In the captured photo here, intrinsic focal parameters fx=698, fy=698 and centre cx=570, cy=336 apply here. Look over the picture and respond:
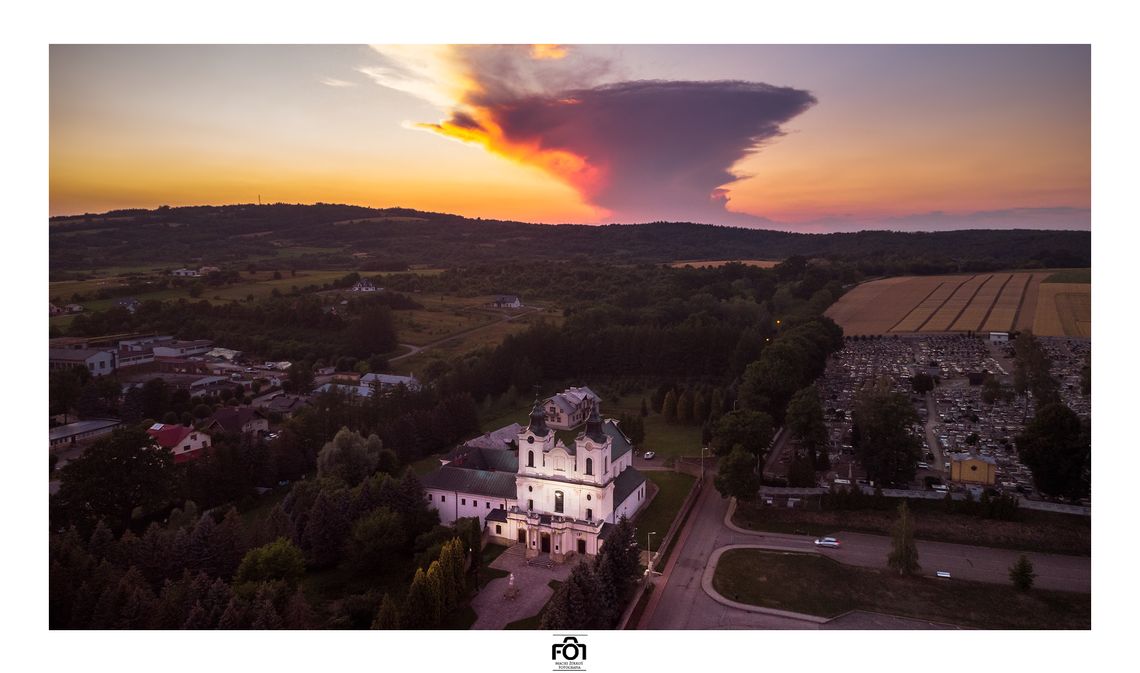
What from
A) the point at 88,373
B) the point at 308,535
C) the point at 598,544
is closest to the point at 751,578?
the point at 598,544

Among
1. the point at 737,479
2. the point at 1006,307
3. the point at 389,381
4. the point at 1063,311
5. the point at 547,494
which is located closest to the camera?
the point at 547,494

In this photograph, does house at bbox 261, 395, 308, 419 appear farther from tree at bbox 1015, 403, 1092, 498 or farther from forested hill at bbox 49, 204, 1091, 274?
tree at bbox 1015, 403, 1092, 498

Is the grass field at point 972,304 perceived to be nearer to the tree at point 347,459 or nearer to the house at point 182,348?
the tree at point 347,459

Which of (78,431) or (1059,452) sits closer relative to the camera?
(1059,452)

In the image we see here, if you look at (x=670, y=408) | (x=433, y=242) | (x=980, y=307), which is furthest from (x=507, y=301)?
(x=980, y=307)

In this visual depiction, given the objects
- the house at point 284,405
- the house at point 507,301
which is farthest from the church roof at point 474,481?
the house at point 507,301

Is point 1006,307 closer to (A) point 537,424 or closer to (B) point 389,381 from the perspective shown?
(A) point 537,424
